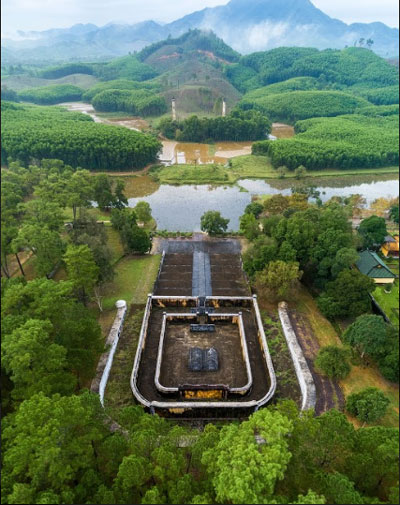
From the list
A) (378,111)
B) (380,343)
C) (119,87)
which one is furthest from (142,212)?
(119,87)

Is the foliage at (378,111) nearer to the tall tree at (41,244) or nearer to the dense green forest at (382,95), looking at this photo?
the dense green forest at (382,95)

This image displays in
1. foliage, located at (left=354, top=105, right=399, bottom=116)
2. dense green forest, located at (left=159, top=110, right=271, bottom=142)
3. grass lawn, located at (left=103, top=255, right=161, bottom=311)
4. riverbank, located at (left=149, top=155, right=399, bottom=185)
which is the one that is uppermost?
foliage, located at (left=354, top=105, right=399, bottom=116)

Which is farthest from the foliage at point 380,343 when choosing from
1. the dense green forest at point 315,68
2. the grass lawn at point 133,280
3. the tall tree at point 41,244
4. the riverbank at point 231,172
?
the dense green forest at point 315,68

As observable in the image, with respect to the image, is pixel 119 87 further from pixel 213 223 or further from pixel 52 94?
pixel 213 223

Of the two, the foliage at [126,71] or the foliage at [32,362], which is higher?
the foliage at [126,71]

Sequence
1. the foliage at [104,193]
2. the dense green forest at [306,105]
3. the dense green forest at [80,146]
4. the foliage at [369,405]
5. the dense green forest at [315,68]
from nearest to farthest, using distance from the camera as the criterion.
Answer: the foliage at [369,405], the foliage at [104,193], the dense green forest at [80,146], the dense green forest at [306,105], the dense green forest at [315,68]

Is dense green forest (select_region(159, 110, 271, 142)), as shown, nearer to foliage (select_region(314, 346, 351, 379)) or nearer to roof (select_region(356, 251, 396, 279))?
roof (select_region(356, 251, 396, 279))

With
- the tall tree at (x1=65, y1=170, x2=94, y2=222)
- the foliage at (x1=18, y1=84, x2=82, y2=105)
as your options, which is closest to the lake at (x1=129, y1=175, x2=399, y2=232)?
the tall tree at (x1=65, y1=170, x2=94, y2=222)
